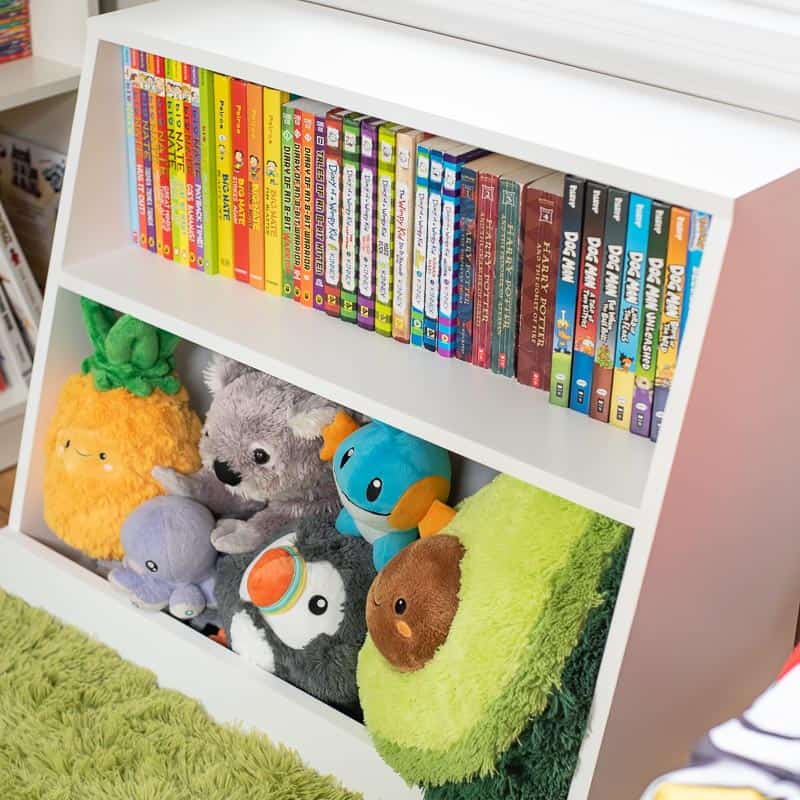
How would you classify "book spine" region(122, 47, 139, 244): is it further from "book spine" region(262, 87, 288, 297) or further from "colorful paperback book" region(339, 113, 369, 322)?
"colorful paperback book" region(339, 113, 369, 322)

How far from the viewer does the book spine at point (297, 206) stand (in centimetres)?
137

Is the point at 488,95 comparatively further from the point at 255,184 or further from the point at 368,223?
the point at 255,184

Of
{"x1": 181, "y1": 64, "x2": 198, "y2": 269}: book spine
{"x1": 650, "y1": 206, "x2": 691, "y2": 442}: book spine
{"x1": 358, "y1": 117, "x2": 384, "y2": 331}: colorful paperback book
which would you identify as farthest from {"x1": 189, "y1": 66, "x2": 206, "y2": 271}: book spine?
{"x1": 650, "y1": 206, "x2": 691, "y2": 442}: book spine

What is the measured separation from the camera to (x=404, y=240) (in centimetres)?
133

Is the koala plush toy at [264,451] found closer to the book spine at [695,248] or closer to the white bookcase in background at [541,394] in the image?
the white bookcase in background at [541,394]

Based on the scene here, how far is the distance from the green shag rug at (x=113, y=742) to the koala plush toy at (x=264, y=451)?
20 cm

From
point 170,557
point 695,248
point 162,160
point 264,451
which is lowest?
point 170,557

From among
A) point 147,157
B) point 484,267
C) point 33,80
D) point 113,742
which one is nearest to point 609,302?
point 484,267

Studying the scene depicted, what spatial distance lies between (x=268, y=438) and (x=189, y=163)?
32cm

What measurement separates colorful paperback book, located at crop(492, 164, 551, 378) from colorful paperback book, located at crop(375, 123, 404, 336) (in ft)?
0.41

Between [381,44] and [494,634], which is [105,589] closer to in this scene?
[494,634]

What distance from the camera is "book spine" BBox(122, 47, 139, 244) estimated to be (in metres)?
1.49

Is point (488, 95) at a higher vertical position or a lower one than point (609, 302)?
higher

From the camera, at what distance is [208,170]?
4.83ft
